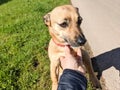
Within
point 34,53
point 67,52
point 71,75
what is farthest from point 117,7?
point 71,75

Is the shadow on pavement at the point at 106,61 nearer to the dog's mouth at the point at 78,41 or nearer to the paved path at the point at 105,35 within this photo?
the paved path at the point at 105,35

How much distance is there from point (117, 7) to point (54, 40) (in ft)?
16.9

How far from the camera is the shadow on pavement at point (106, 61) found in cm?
597

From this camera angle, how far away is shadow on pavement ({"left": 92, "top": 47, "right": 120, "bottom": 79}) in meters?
5.97

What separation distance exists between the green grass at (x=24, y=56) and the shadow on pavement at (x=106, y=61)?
3.25 ft

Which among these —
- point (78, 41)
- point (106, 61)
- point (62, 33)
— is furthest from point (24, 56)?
point (78, 41)

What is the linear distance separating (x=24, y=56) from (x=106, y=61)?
181 centimetres

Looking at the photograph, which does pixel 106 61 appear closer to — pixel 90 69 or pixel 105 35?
pixel 90 69

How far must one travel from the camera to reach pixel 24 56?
6727 mm

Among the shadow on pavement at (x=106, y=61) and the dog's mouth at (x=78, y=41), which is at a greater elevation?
the dog's mouth at (x=78, y=41)

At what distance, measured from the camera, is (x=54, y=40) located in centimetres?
527

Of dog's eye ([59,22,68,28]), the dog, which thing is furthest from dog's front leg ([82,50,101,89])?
dog's eye ([59,22,68,28])

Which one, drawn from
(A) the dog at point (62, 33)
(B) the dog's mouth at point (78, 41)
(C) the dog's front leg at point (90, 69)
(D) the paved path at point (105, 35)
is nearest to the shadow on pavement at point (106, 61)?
(D) the paved path at point (105, 35)

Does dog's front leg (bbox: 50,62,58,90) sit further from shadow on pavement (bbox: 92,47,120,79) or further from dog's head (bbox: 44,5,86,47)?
shadow on pavement (bbox: 92,47,120,79)
